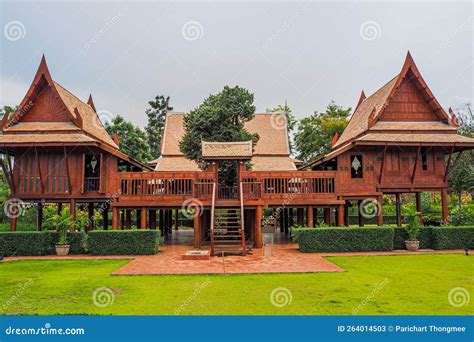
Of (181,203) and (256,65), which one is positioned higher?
(256,65)

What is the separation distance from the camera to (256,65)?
755 inches

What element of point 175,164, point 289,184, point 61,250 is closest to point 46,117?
point 61,250

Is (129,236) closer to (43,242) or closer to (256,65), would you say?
(43,242)

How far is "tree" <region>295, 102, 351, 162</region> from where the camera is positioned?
27.7m

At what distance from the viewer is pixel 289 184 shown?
49.6ft

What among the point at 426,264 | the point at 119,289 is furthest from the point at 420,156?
the point at 119,289

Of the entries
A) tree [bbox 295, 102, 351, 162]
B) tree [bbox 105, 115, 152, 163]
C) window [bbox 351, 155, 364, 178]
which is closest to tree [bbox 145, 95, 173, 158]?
tree [bbox 105, 115, 152, 163]

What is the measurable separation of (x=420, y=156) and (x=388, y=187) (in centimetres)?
210

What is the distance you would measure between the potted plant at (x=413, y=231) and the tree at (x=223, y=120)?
8.05m

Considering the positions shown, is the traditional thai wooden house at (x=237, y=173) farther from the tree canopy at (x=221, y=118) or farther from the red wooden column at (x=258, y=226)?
the tree canopy at (x=221, y=118)

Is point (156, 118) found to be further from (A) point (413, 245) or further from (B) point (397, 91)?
(A) point (413, 245)

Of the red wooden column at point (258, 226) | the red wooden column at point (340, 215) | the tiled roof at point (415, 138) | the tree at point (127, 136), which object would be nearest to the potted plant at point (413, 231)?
the red wooden column at point (340, 215)

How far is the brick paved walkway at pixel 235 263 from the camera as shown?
9.39m

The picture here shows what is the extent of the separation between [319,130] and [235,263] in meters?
20.1
